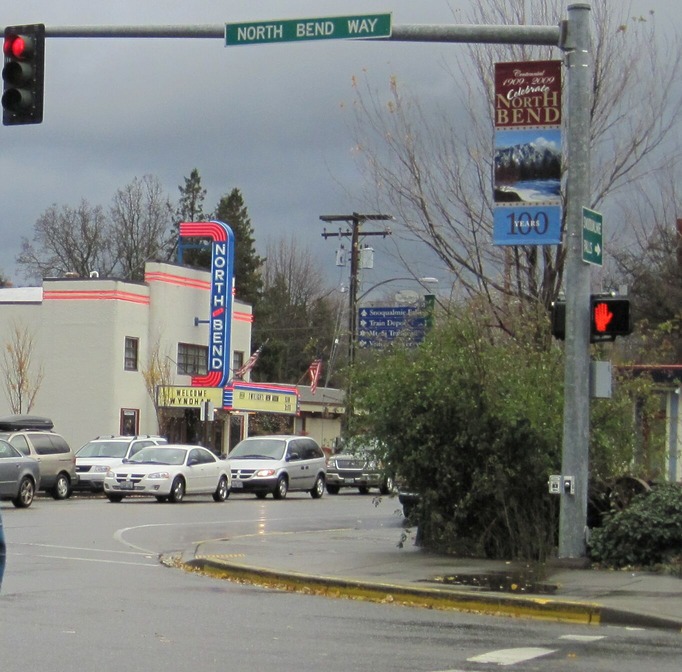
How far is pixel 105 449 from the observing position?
1462 inches

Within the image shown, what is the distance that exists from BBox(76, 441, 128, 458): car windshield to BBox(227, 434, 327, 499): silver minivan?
10.2 feet

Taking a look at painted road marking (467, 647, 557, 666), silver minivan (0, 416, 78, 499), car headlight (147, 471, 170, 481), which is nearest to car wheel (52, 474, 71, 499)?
silver minivan (0, 416, 78, 499)

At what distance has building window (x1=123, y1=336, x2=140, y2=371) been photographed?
4956cm

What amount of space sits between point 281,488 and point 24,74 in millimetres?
22527

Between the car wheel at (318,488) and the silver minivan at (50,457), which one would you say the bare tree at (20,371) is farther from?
the car wheel at (318,488)

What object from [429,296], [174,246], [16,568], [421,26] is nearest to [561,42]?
[421,26]

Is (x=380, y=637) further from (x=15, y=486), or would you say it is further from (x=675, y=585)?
(x=15, y=486)

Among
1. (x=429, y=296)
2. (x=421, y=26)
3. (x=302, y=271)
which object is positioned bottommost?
(x=429, y=296)

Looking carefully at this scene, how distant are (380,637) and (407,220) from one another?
455 inches

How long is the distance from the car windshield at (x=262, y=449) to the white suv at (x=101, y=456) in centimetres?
247

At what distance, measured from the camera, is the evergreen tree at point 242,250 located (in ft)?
269

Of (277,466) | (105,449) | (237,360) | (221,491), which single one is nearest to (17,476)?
(221,491)

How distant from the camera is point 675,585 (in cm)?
1348

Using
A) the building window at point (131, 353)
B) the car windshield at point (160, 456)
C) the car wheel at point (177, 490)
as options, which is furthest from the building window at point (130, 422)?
the car wheel at point (177, 490)
